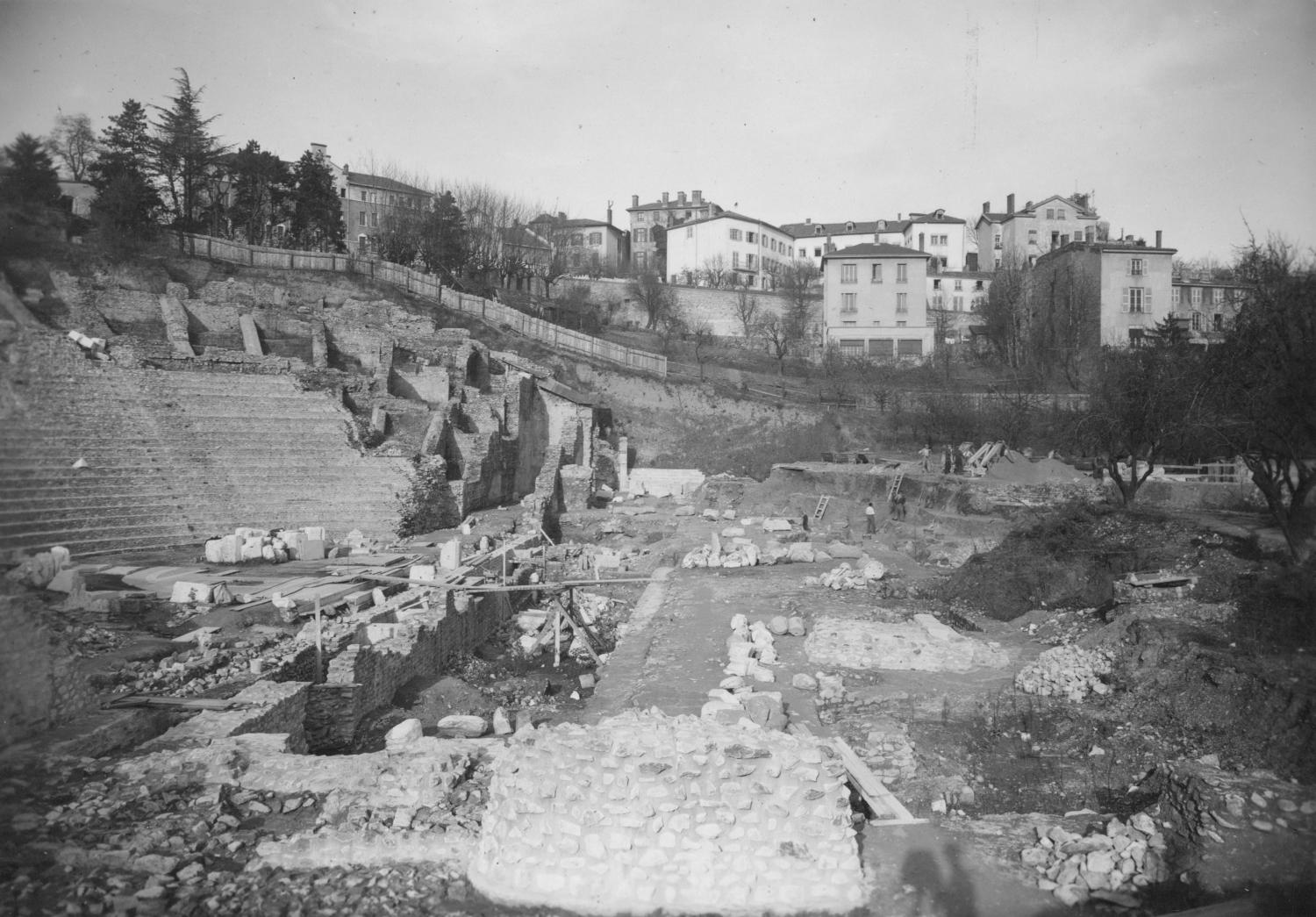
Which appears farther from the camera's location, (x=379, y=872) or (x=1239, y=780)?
(x=1239, y=780)

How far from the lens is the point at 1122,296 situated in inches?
1513

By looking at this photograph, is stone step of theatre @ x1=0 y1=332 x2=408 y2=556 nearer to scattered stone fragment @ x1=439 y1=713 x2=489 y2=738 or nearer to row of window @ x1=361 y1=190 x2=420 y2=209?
scattered stone fragment @ x1=439 y1=713 x2=489 y2=738

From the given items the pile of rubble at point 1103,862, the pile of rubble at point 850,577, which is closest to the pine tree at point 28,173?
the pile of rubble at point 1103,862

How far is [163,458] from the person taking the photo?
20.1 metres

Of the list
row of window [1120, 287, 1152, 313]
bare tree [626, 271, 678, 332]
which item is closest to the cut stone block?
bare tree [626, 271, 678, 332]

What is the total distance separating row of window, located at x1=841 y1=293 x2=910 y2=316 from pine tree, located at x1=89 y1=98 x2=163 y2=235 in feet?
115

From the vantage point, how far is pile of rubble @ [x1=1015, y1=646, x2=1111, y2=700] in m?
9.59

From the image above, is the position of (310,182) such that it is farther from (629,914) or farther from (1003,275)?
(629,914)

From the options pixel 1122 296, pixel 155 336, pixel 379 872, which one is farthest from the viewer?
pixel 1122 296

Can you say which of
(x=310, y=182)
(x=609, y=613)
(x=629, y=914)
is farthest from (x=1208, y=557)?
(x=310, y=182)

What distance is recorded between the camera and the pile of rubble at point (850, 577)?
14.7m

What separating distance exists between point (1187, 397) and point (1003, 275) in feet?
97.8

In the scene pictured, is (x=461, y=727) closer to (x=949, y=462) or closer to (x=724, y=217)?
(x=949, y=462)

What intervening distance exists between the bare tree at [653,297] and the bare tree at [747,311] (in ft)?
13.3
